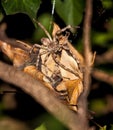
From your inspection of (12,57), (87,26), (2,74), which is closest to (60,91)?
(12,57)

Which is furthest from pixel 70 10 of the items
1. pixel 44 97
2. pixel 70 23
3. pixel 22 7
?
pixel 44 97

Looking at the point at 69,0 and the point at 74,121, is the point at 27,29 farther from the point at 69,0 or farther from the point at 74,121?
the point at 74,121

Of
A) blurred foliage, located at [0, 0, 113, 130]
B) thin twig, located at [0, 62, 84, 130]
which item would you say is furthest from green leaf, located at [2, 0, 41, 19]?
thin twig, located at [0, 62, 84, 130]

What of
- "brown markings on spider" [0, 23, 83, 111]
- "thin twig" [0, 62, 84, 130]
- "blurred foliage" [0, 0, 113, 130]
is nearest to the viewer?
"thin twig" [0, 62, 84, 130]

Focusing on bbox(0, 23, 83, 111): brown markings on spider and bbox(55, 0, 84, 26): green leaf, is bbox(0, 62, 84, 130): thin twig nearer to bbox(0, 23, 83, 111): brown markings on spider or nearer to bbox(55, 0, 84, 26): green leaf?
bbox(0, 23, 83, 111): brown markings on spider

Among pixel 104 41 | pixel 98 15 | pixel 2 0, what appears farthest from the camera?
pixel 104 41

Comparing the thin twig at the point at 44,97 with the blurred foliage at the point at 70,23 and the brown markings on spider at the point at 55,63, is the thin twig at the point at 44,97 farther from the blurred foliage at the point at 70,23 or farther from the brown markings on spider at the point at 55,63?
the blurred foliage at the point at 70,23

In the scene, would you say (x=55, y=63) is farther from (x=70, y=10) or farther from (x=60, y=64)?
(x=70, y=10)
